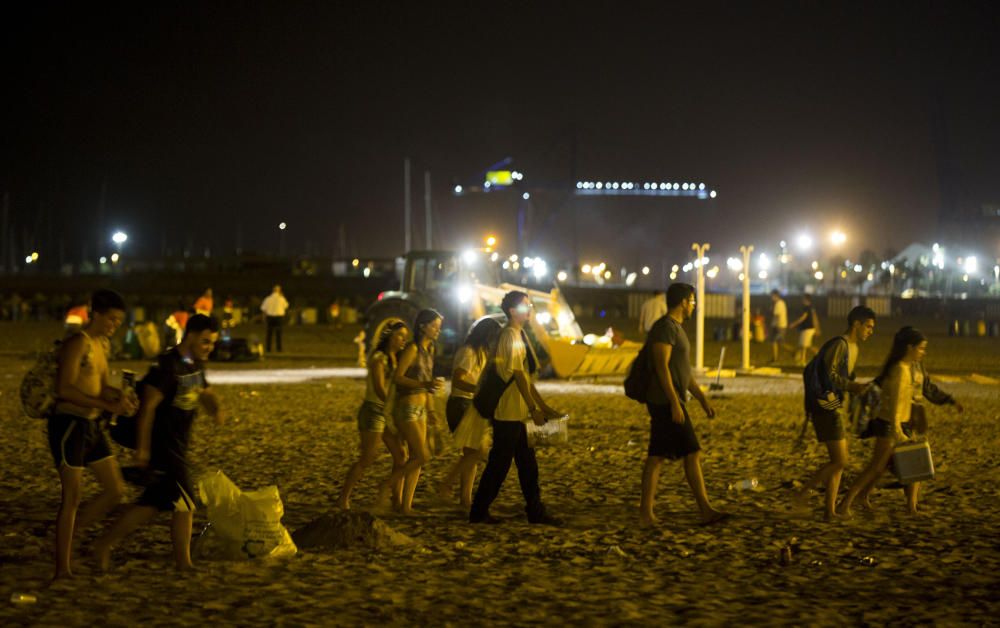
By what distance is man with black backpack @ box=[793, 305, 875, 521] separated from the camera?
30.4ft

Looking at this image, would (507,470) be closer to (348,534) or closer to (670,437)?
(670,437)

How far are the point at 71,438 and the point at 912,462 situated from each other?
5.84 meters

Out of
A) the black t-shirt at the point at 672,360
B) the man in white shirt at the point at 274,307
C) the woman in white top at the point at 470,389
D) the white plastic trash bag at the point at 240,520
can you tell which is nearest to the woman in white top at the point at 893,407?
the black t-shirt at the point at 672,360

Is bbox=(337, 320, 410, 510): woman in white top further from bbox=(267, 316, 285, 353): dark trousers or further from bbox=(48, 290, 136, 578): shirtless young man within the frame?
bbox=(267, 316, 285, 353): dark trousers

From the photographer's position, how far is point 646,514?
903cm

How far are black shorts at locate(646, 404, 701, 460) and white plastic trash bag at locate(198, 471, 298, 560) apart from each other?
2732 mm

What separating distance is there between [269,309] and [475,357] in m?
23.0

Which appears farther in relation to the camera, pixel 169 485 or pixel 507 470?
pixel 507 470

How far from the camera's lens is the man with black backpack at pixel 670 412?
888 cm

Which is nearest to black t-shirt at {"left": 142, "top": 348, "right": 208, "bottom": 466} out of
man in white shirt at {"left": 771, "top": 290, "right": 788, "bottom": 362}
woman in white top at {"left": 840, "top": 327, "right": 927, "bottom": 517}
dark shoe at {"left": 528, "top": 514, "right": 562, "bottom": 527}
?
dark shoe at {"left": 528, "top": 514, "right": 562, "bottom": 527}

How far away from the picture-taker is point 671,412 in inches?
350

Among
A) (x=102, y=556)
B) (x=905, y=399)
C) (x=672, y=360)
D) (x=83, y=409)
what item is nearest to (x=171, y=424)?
(x=83, y=409)

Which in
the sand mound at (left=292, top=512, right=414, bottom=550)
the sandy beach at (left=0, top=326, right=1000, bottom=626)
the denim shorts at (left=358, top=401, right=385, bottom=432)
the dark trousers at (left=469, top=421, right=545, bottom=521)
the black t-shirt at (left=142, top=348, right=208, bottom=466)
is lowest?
the sandy beach at (left=0, top=326, right=1000, bottom=626)

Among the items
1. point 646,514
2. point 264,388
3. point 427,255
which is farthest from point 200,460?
point 427,255
